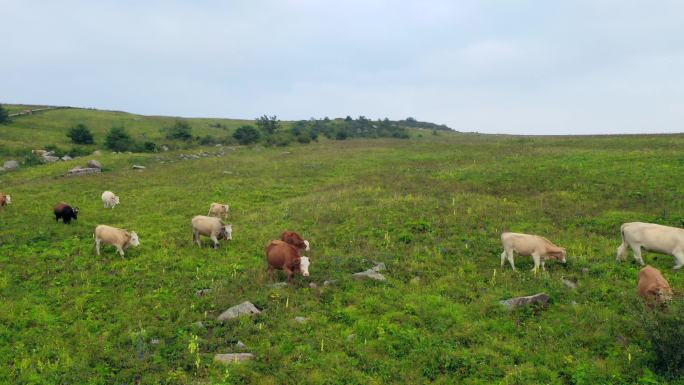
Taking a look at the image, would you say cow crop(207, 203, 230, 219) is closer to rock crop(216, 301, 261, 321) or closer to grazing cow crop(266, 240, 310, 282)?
grazing cow crop(266, 240, 310, 282)

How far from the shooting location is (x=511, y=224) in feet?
65.2

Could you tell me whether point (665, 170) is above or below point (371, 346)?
above

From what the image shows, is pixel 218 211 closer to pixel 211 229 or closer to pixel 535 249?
pixel 211 229

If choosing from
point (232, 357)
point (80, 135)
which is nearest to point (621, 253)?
point (232, 357)

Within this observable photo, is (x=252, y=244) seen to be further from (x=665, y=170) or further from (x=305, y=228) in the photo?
(x=665, y=170)

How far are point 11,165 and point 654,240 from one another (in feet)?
160

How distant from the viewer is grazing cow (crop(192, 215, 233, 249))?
1836cm

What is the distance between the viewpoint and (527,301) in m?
12.1

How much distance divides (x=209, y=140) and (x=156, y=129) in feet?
48.5

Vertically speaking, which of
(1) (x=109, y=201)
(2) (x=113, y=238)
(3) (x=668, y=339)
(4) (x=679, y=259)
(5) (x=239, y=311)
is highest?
(4) (x=679, y=259)

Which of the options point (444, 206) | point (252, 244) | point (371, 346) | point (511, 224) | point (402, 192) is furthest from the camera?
point (402, 192)

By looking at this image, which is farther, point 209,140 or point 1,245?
point 209,140

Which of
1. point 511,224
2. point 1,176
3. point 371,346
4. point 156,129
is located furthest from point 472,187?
point 156,129

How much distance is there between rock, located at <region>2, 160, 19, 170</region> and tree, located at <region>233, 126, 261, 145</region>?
98.7 feet
